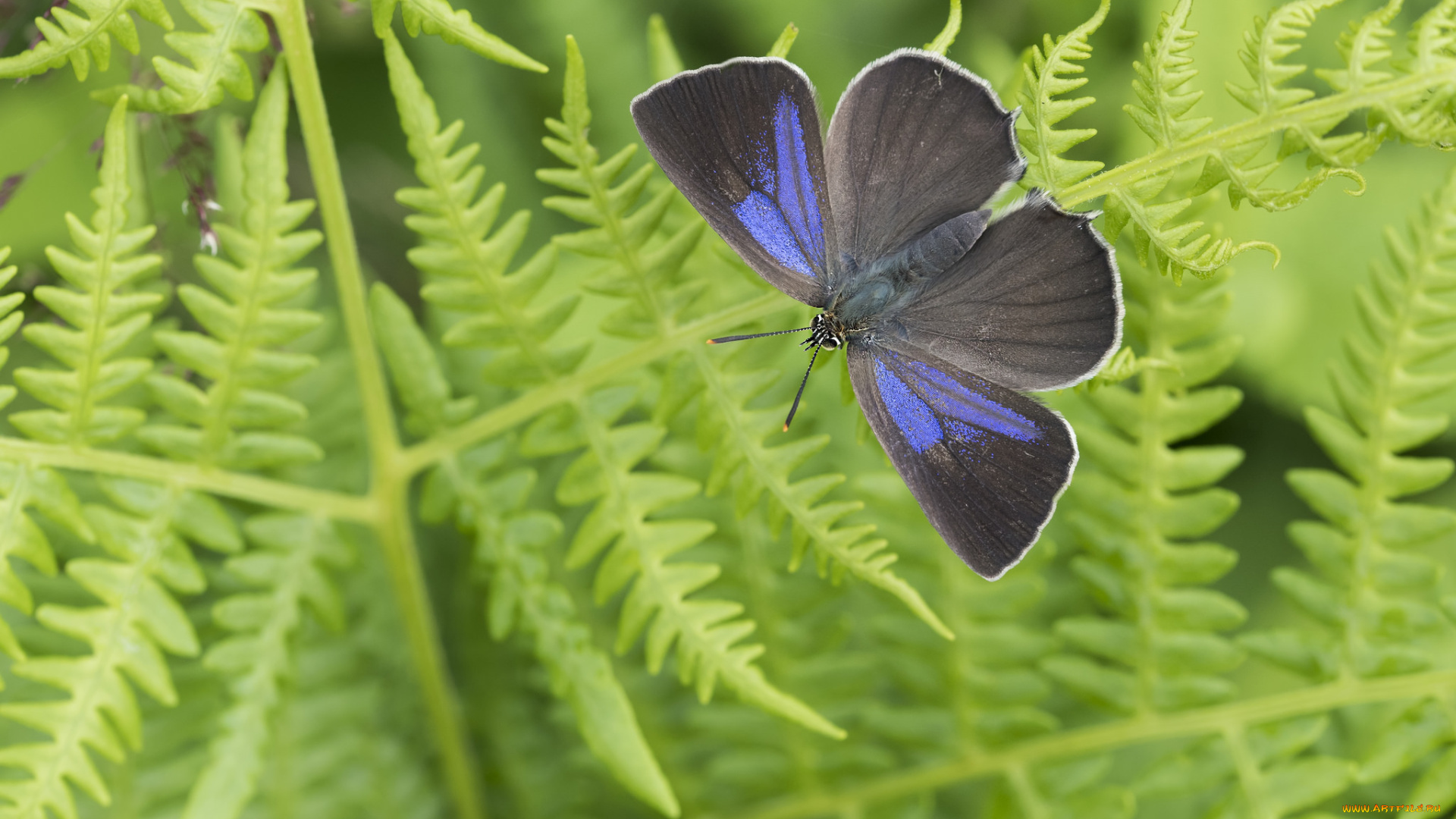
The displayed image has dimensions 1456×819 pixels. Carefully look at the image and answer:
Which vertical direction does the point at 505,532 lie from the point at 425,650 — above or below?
above

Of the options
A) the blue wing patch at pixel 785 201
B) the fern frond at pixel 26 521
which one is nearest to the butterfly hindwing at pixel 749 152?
the blue wing patch at pixel 785 201

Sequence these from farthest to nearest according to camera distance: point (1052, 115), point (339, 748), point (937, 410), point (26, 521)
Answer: point (339, 748)
point (937, 410)
point (26, 521)
point (1052, 115)

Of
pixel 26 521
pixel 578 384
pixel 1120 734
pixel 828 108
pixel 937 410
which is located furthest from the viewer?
pixel 828 108

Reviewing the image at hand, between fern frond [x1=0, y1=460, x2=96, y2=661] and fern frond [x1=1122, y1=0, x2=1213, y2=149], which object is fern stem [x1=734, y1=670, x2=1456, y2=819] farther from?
fern frond [x1=0, y1=460, x2=96, y2=661]

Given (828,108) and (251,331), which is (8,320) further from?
(828,108)

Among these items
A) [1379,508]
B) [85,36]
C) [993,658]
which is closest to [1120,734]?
[993,658]

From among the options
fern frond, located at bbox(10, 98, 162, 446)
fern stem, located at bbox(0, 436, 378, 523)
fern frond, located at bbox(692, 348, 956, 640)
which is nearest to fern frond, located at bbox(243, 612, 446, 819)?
fern stem, located at bbox(0, 436, 378, 523)

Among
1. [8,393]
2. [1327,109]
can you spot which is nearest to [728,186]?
[1327,109]

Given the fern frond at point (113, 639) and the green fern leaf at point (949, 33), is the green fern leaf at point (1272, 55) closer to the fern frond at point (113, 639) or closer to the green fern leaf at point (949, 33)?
the green fern leaf at point (949, 33)
